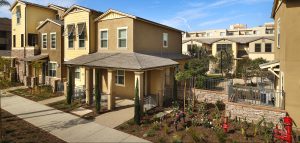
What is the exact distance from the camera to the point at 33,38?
28.8 meters

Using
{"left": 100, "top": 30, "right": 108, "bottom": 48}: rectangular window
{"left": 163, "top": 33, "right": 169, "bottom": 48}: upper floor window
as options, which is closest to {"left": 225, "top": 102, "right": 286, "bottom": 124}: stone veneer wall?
{"left": 163, "top": 33, "right": 169, "bottom": 48}: upper floor window

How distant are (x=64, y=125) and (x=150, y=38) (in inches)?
455

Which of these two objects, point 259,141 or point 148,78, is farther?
point 148,78

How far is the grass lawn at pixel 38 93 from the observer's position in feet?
66.8

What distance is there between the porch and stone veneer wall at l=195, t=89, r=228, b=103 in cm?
312

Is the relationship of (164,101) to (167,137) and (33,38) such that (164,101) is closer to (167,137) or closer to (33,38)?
(167,137)

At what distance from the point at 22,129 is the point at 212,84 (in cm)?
1524

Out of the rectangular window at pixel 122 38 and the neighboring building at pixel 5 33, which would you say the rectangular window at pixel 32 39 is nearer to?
the rectangular window at pixel 122 38

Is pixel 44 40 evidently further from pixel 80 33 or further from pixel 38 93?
pixel 80 33

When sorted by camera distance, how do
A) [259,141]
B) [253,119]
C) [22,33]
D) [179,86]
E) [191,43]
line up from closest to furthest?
[259,141]
[253,119]
[179,86]
[22,33]
[191,43]

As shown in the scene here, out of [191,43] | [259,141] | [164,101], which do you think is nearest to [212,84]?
[164,101]

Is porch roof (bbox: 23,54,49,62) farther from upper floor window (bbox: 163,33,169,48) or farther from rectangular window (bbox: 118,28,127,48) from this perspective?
upper floor window (bbox: 163,33,169,48)

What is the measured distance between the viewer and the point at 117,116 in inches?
581

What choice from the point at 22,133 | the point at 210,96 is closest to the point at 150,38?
the point at 210,96
